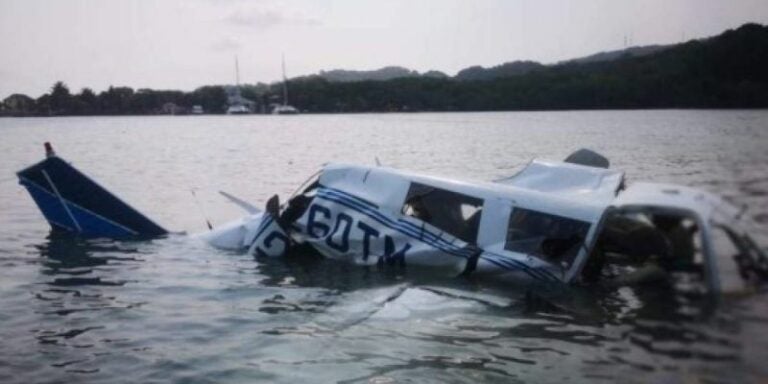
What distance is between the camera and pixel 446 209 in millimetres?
13250

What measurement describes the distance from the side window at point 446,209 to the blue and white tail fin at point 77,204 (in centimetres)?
734

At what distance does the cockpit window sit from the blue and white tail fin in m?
9.21

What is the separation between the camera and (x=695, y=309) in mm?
10148

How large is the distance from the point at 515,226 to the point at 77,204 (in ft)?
33.8

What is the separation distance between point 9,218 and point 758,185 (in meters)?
20.1

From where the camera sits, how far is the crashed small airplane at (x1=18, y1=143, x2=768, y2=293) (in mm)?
10586

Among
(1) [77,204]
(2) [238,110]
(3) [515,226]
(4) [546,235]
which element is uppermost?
(2) [238,110]

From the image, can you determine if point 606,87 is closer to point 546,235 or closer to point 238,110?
point 546,235

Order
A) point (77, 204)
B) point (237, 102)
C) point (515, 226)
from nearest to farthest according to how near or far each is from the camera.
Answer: point (515, 226) < point (77, 204) < point (237, 102)

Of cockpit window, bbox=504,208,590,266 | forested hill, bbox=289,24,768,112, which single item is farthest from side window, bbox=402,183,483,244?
forested hill, bbox=289,24,768,112

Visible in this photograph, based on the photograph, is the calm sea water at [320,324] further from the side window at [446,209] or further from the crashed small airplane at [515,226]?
the side window at [446,209]

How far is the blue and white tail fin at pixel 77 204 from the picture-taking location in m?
16.7

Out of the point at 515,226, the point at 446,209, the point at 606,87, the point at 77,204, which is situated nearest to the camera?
the point at 515,226

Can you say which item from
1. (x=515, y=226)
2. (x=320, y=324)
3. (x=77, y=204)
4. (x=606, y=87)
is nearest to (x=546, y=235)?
(x=515, y=226)
